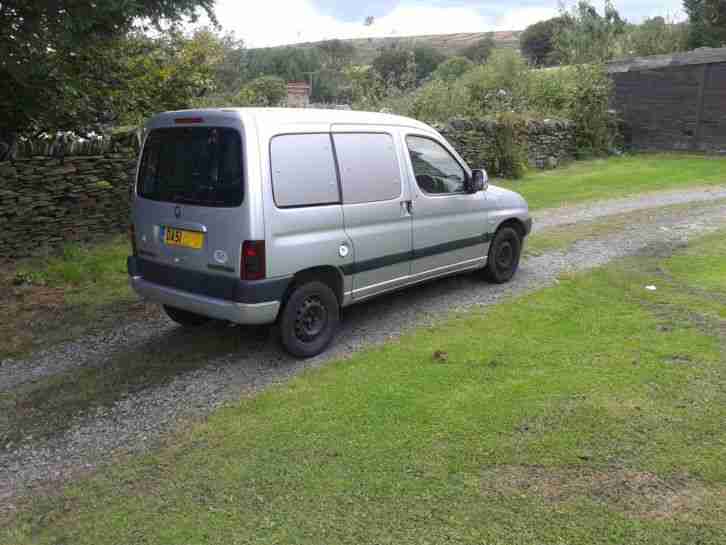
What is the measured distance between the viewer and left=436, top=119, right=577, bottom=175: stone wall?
1638cm

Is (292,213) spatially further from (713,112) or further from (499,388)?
(713,112)

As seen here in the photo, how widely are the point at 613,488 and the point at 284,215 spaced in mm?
2982

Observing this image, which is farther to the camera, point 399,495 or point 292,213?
point 292,213

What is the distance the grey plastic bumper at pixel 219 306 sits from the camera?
4.98m

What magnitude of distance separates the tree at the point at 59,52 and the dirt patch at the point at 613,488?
4.79 metres

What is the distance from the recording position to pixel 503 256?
770 centimetres

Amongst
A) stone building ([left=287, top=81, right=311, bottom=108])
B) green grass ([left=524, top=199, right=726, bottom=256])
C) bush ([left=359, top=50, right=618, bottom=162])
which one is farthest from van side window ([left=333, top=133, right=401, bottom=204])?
bush ([left=359, top=50, right=618, bottom=162])

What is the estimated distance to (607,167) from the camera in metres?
18.5

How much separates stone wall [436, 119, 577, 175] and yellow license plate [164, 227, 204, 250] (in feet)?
37.6

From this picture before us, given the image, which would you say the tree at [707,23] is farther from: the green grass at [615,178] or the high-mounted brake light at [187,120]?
the high-mounted brake light at [187,120]

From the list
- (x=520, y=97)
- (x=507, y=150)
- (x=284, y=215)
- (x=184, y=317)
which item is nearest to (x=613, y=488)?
(x=284, y=215)

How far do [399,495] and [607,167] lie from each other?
55.4ft

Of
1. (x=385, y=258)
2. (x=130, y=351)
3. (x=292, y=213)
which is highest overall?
(x=292, y=213)

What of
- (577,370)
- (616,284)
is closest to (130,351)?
(577,370)
